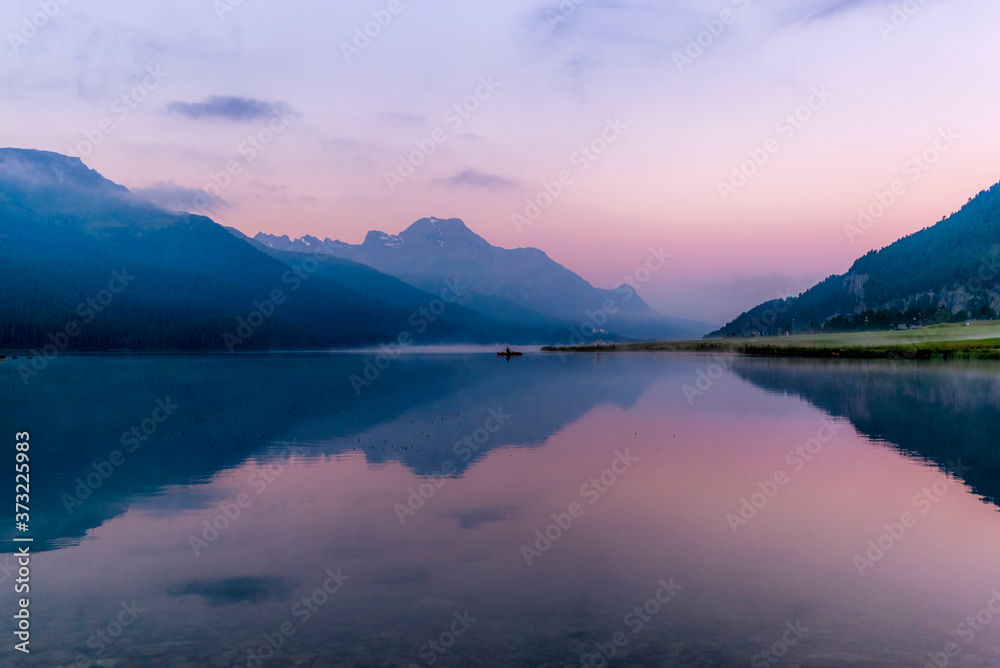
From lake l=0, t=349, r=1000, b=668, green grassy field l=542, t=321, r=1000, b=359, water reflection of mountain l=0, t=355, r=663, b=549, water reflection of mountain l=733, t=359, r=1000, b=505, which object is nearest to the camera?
lake l=0, t=349, r=1000, b=668

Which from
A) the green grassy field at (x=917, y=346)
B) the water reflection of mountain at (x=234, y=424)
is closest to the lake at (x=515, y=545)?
the water reflection of mountain at (x=234, y=424)

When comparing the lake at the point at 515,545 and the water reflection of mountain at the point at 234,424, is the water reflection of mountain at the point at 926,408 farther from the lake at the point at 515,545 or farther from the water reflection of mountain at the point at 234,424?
the water reflection of mountain at the point at 234,424

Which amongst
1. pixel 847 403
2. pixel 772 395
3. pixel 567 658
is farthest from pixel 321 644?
Answer: pixel 772 395

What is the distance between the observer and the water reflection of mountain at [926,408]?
3172 cm

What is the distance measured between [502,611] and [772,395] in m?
57.4

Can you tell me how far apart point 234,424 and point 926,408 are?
171 ft

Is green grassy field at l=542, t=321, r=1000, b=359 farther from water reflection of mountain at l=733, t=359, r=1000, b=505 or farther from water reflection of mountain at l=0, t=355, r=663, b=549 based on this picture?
water reflection of mountain at l=0, t=355, r=663, b=549

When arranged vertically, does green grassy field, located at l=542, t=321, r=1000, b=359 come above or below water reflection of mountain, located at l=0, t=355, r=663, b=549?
below

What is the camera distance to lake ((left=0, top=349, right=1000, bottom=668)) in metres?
13.0

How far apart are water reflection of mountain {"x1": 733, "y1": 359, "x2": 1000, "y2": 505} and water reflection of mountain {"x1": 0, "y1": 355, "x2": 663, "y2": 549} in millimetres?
18525

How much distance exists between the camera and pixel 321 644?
13.0 m

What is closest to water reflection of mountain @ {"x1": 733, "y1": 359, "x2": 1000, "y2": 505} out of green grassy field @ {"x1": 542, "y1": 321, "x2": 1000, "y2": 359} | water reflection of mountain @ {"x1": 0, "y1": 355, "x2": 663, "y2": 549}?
water reflection of mountain @ {"x1": 0, "y1": 355, "x2": 663, "y2": 549}

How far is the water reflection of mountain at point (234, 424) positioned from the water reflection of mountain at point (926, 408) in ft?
60.8

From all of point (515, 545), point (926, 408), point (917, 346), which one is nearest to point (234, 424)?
point (515, 545)
